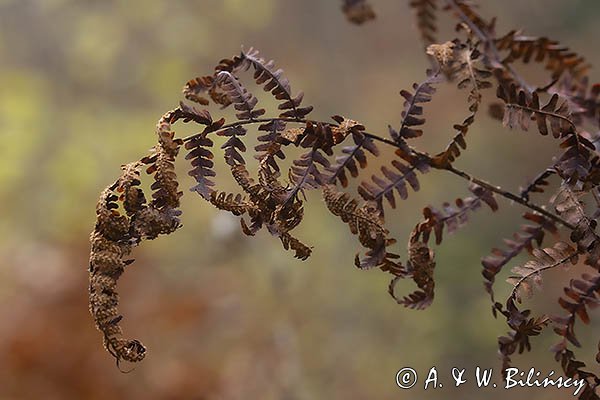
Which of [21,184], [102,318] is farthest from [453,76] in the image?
[21,184]

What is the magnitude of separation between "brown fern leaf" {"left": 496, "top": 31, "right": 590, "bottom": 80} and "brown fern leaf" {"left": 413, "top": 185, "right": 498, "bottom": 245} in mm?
182

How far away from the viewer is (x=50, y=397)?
2.38 meters

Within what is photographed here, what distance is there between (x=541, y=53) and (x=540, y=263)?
28cm

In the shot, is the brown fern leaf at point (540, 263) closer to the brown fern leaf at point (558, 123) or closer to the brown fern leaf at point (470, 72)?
the brown fern leaf at point (558, 123)

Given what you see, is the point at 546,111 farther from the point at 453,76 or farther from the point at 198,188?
the point at 198,188

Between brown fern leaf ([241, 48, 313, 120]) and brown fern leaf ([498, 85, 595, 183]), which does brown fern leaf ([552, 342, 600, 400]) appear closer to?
brown fern leaf ([498, 85, 595, 183])

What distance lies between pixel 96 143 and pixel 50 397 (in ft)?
8.47

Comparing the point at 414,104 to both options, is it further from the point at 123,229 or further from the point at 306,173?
the point at 123,229

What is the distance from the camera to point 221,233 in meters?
2.91

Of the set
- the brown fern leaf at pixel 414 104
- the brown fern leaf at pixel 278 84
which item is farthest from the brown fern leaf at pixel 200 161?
the brown fern leaf at pixel 414 104

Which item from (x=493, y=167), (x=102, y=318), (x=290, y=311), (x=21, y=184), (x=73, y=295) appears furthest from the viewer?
(x=493, y=167)

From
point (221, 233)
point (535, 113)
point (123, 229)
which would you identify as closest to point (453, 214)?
point (535, 113)

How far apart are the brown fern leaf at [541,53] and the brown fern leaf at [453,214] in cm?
18

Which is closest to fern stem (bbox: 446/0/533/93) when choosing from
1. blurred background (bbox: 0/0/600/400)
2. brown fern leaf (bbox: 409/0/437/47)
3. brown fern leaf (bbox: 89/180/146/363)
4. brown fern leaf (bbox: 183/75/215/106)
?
brown fern leaf (bbox: 409/0/437/47)
